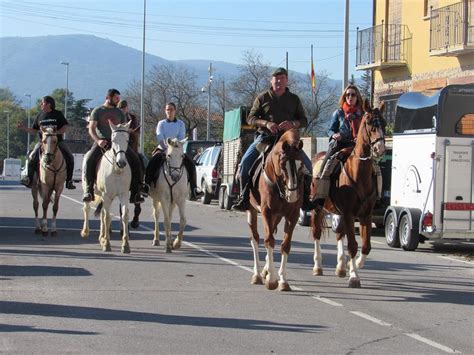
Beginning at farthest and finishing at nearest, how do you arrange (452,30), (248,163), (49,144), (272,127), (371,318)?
(452,30), (49,144), (248,163), (272,127), (371,318)

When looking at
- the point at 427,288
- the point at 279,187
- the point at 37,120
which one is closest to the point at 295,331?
the point at 279,187

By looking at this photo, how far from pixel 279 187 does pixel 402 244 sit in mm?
8044

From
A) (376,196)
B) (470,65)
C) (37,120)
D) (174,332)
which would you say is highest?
(470,65)

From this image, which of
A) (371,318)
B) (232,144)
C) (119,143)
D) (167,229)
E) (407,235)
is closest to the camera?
(371,318)

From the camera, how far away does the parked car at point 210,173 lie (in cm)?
3381

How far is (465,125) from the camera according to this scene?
18812 millimetres

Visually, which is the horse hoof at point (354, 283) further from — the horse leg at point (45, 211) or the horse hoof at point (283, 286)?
the horse leg at point (45, 211)

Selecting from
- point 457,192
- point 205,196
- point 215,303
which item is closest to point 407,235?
point 457,192

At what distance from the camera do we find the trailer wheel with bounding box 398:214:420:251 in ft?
62.8

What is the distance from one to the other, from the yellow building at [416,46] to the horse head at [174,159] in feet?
52.2

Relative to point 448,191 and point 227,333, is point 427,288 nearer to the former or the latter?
point 227,333

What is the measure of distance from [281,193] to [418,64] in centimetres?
2373

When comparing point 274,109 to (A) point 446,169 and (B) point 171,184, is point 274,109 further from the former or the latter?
(A) point 446,169

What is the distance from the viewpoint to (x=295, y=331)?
962cm
